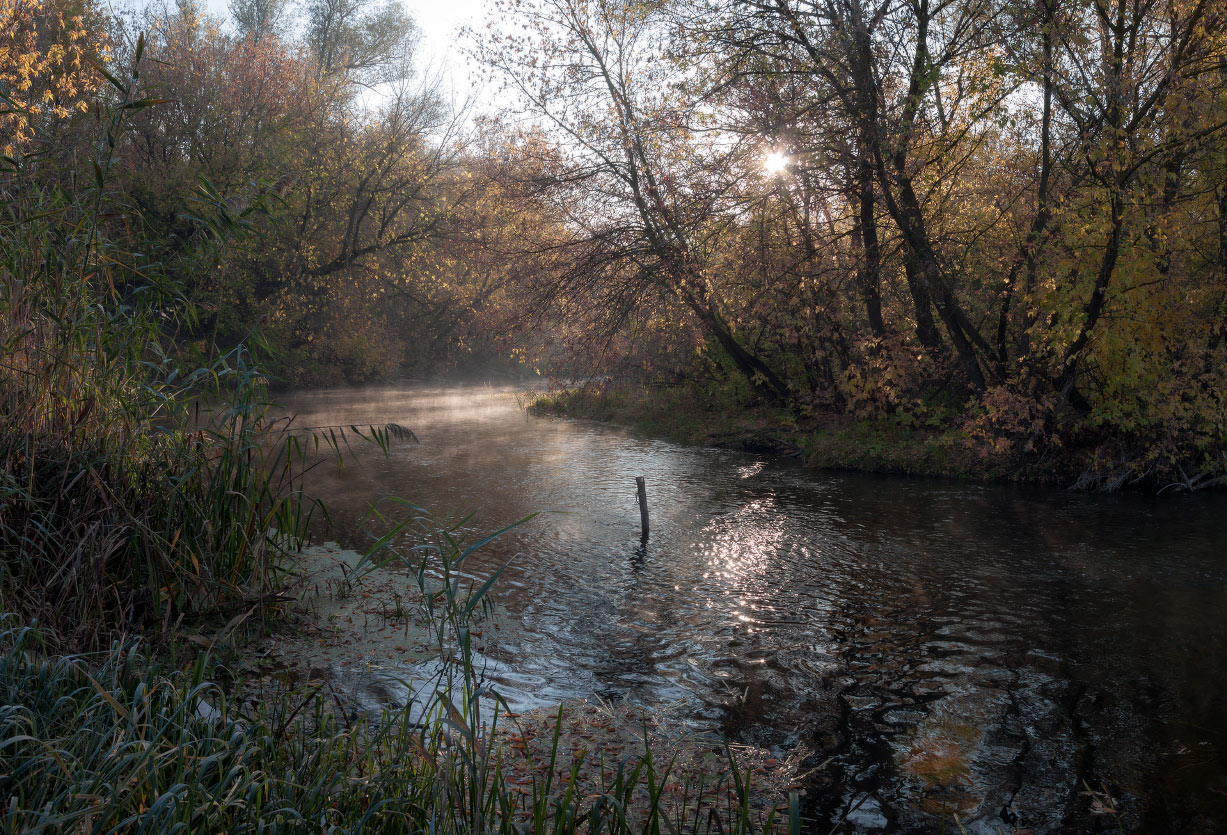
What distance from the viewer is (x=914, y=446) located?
17.0 meters

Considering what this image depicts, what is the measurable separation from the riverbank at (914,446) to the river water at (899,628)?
0.61 meters

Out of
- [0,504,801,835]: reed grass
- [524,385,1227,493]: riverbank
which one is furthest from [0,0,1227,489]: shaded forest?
[0,504,801,835]: reed grass

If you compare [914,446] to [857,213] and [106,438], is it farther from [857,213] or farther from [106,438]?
[106,438]

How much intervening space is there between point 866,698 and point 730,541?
5.16m

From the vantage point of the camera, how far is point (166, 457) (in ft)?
20.4

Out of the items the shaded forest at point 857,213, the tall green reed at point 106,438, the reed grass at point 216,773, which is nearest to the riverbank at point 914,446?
the shaded forest at point 857,213

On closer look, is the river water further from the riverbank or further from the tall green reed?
the tall green reed

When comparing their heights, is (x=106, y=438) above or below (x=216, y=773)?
above

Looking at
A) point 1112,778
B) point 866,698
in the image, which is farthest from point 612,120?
point 1112,778

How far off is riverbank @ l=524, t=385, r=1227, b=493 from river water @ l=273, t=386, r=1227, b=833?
609 mm

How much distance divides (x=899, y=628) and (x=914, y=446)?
950cm

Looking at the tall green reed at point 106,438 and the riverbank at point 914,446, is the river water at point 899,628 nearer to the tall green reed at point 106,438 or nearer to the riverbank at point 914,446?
the riverbank at point 914,446

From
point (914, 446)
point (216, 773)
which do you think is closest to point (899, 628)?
point (216, 773)

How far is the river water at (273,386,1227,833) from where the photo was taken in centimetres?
529
